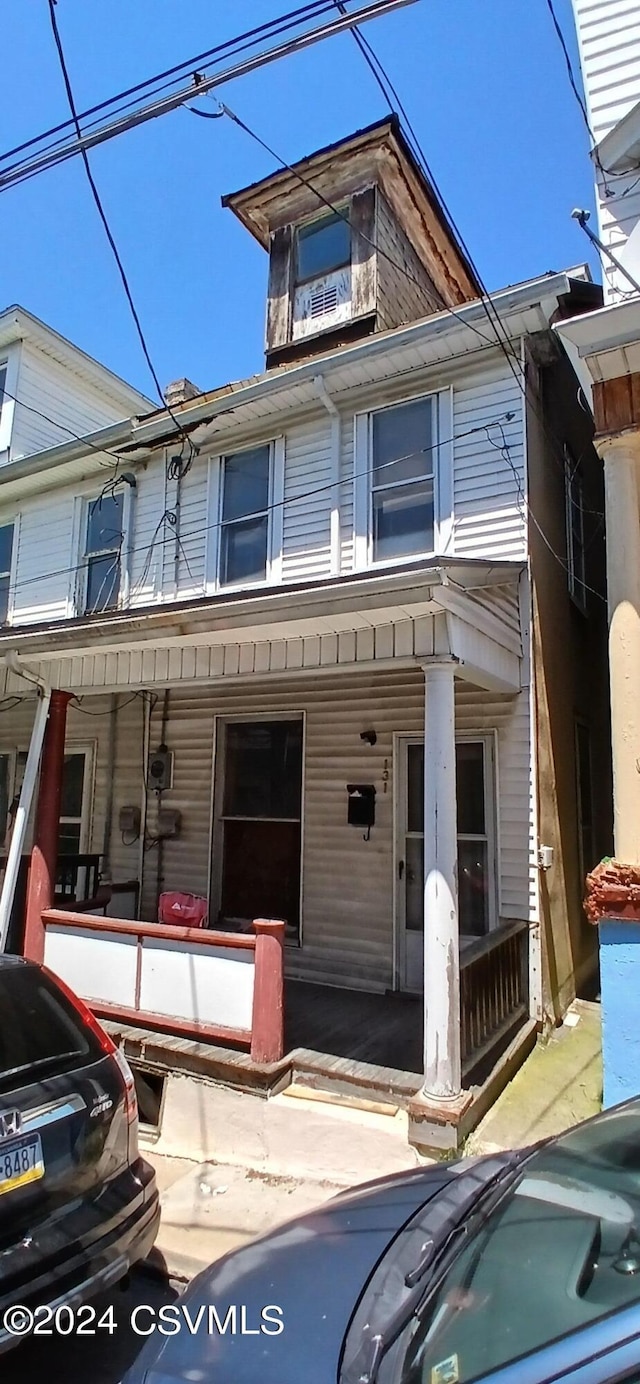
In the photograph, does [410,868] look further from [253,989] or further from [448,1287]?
[448,1287]

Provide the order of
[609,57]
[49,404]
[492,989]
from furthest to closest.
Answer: [49,404] < [609,57] < [492,989]

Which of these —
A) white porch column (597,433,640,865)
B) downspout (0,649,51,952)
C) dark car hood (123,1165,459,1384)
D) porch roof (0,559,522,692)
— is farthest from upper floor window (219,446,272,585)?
dark car hood (123,1165,459,1384)

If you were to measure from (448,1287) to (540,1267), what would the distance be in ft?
0.82

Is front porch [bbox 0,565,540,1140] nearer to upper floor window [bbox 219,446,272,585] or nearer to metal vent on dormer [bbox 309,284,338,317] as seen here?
upper floor window [bbox 219,446,272,585]

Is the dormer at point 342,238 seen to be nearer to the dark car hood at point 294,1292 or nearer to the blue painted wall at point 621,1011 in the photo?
the blue painted wall at point 621,1011

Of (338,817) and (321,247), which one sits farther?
(321,247)

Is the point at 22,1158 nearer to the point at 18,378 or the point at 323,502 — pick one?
the point at 323,502

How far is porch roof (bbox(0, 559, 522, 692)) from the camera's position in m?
4.41

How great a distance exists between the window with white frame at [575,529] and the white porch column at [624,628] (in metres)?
2.75

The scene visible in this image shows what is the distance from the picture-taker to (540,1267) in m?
1.62

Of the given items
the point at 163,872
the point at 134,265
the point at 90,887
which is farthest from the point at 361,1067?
the point at 134,265

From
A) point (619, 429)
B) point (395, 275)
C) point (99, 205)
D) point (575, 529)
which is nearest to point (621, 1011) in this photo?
point (619, 429)

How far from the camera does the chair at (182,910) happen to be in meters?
6.90

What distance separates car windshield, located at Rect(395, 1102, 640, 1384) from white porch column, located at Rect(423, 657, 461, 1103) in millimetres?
2049
